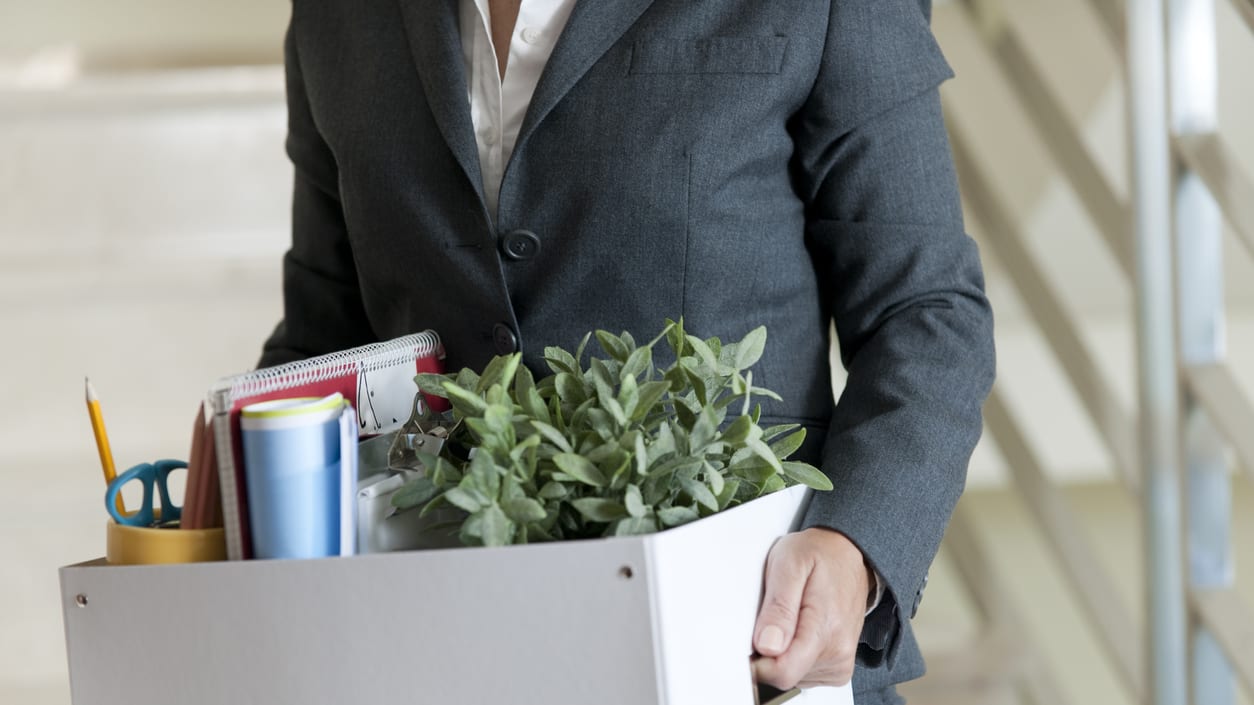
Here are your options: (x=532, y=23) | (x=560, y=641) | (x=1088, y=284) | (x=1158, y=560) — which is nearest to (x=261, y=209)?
(x=532, y=23)

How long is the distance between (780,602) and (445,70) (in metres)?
0.41

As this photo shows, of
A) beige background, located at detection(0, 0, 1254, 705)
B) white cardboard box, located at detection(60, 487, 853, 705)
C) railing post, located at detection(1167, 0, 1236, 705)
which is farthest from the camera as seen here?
beige background, located at detection(0, 0, 1254, 705)

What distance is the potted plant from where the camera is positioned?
1.72ft

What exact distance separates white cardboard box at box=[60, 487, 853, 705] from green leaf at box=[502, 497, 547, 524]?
2 cm

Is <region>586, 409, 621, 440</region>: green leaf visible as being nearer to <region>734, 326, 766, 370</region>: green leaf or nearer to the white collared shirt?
<region>734, 326, 766, 370</region>: green leaf

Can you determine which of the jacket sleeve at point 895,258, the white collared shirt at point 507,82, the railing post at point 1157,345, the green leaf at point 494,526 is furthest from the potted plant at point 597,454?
the railing post at point 1157,345

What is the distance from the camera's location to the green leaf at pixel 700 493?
0.55 meters

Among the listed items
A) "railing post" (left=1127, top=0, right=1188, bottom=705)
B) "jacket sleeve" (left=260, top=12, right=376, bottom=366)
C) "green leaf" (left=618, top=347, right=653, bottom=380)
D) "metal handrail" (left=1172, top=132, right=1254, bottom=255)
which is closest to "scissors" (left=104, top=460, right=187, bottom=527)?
"green leaf" (left=618, top=347, right=653, bottom=380)

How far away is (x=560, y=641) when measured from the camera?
0.50 meters

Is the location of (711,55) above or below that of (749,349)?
above

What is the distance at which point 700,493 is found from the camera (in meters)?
0.55

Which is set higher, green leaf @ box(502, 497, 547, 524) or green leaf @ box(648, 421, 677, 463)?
green leaf @ box(648, 421, 677, 463)

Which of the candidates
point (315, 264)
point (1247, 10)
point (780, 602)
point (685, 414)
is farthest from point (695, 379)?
point (1247, 10)

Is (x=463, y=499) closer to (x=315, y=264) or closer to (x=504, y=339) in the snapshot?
(x=504, y=339)
